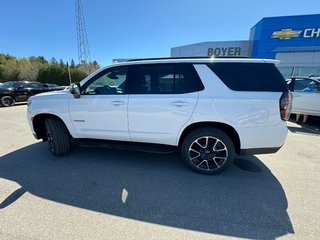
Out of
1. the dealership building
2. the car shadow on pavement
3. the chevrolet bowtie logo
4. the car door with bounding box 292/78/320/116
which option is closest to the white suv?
the car shadow on pavement

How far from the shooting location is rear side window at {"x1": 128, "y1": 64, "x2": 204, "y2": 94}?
3068mm

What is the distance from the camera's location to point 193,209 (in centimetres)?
240

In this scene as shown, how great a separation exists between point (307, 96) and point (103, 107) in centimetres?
746

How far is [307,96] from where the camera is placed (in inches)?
271

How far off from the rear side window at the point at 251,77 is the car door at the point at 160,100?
46 cm

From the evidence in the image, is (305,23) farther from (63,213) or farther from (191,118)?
(63,213)

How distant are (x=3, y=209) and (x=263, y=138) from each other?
383 cm

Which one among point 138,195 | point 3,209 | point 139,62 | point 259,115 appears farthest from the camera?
point 139,62

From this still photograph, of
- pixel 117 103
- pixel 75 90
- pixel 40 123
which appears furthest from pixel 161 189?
pixel 40 123

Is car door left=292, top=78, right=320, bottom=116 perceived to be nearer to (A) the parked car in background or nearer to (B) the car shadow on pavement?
(A) the parked car in background

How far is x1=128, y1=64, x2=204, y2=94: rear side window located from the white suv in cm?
2

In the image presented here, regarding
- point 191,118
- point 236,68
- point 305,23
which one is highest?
point 305,23

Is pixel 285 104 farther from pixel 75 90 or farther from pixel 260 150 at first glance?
pixel 75 90

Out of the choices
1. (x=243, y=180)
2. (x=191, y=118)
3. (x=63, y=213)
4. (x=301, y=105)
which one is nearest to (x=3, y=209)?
(x=63, y=213)
